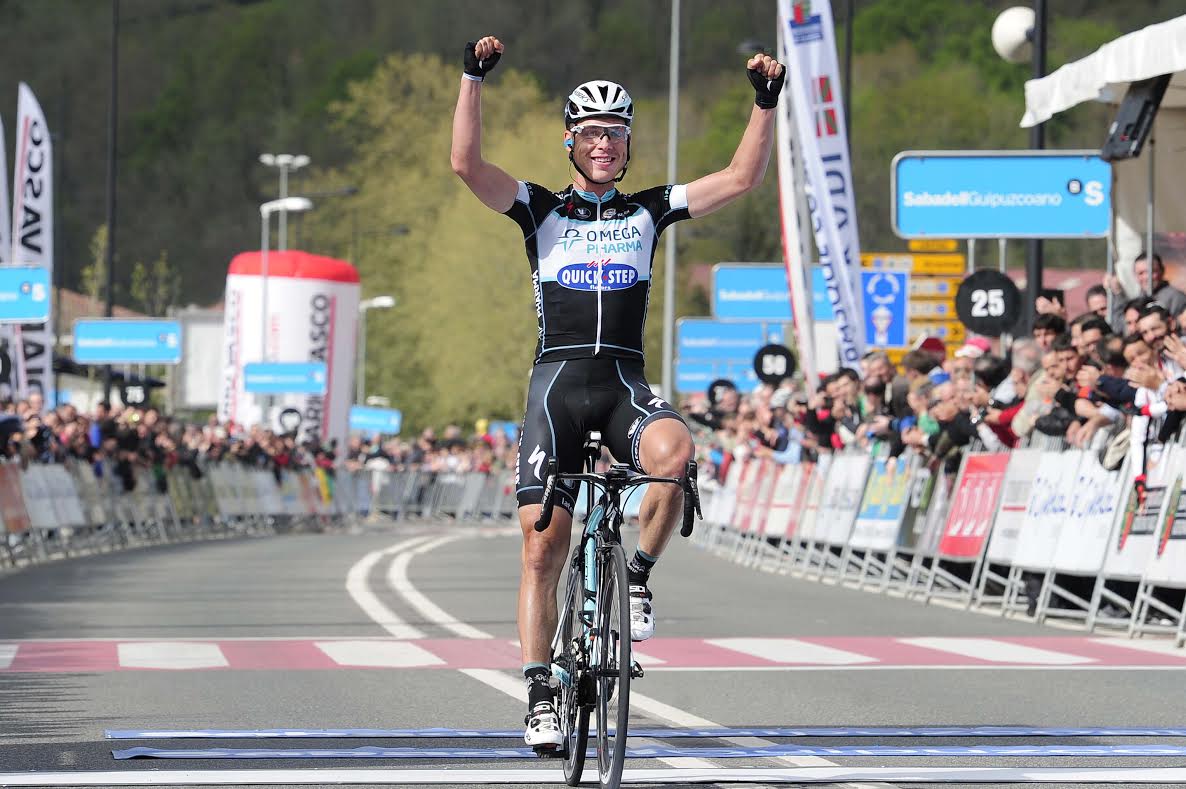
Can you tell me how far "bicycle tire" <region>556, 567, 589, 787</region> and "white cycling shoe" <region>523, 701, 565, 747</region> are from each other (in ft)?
0.12

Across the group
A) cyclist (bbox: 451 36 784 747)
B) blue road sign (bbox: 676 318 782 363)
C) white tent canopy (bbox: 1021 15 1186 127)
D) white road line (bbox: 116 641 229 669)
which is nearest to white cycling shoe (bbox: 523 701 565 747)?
cyclist (bbox: 451 36 784 747)

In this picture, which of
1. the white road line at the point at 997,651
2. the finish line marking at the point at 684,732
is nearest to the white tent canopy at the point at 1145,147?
the white road line at the point at 997,651

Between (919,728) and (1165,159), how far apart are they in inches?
461

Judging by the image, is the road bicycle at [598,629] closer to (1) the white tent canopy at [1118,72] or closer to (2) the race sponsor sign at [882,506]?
(1) the white tent canopy at [1118,72]

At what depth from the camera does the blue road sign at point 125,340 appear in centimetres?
5603

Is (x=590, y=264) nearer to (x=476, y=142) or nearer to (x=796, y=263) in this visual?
(x=476, y=142)

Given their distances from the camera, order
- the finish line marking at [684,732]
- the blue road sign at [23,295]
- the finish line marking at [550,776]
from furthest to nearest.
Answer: the blue road sign at [23,295], the finish line marking at [684,732], the finish line marking at [550,776]

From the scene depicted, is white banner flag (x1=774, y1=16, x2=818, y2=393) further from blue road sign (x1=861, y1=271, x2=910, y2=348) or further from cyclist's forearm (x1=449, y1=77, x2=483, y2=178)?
cyclist's forearm (x1=449, y1=77, x2=483, y2=178)

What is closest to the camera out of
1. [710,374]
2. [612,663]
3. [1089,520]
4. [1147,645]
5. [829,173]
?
[612,663]

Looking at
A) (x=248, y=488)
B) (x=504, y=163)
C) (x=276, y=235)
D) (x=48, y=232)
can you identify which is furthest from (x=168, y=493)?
(x=276, y=235)

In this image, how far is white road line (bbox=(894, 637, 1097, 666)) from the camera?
13547 mm

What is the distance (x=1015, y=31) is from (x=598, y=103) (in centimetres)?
1869

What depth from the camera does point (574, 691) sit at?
306 inches

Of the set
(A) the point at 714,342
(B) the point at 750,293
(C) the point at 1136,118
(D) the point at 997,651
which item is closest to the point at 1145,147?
(C) the point at 1136,118
